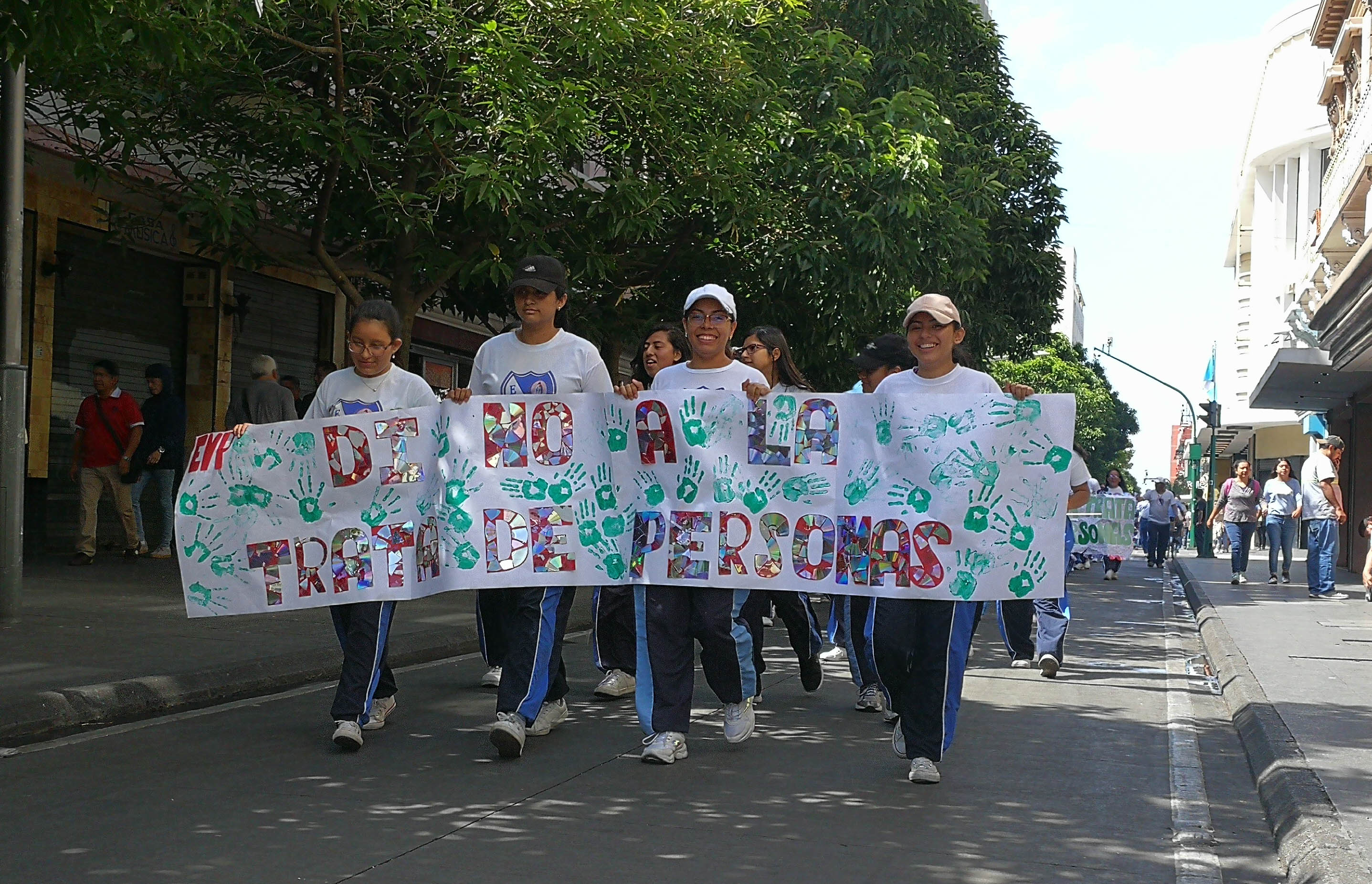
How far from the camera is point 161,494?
1561 centimetres

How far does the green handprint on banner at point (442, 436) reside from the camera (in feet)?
22.9

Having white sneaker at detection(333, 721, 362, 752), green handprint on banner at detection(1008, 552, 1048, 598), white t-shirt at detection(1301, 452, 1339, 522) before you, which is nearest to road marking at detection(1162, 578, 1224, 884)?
green handprint on banner at detection(1008, 552, 1048, 598)

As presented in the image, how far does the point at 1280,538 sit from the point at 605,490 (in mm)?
17748

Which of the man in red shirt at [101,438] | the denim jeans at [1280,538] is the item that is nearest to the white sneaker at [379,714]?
the man in red shirt at [101,438]

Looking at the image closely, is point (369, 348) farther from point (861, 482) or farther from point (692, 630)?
point (861, 482)

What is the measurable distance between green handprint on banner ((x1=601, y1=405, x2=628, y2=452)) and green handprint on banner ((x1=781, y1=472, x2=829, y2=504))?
0.73 metres

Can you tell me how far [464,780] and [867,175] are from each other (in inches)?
466

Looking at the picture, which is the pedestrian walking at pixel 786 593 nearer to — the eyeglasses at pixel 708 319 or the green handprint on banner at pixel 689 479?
the green handprint on banner at pixel 689 479

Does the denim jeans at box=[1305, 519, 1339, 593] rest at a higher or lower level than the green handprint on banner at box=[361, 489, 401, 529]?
lower

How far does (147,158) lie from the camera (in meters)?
16.2

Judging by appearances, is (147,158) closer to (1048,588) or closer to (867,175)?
(867,175)

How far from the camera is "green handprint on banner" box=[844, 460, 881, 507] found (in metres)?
6.69

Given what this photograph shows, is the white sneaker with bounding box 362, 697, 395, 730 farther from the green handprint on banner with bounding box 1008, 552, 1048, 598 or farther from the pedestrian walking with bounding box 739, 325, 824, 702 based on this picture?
the green handprint on banner with bounding box 1008, 552, 1048, 598

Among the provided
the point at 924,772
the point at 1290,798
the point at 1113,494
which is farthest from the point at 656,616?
the point at 1113,494
